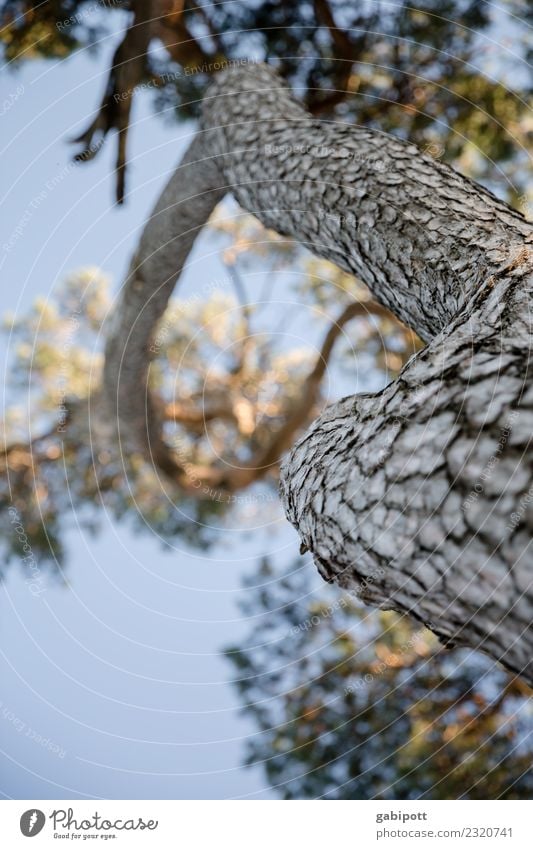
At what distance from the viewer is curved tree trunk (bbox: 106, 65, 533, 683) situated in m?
0.70

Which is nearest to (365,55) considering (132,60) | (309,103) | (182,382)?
(309,103)

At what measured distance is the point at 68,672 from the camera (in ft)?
11.5

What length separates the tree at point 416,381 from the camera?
70 centimetres

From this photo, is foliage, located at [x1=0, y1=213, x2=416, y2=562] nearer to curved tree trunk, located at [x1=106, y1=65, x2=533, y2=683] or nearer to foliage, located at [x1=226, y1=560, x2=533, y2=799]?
foliage, located at [x1=226, y1=560, x2=533, y2=799]

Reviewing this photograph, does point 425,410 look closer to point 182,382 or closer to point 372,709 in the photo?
point 372,709
